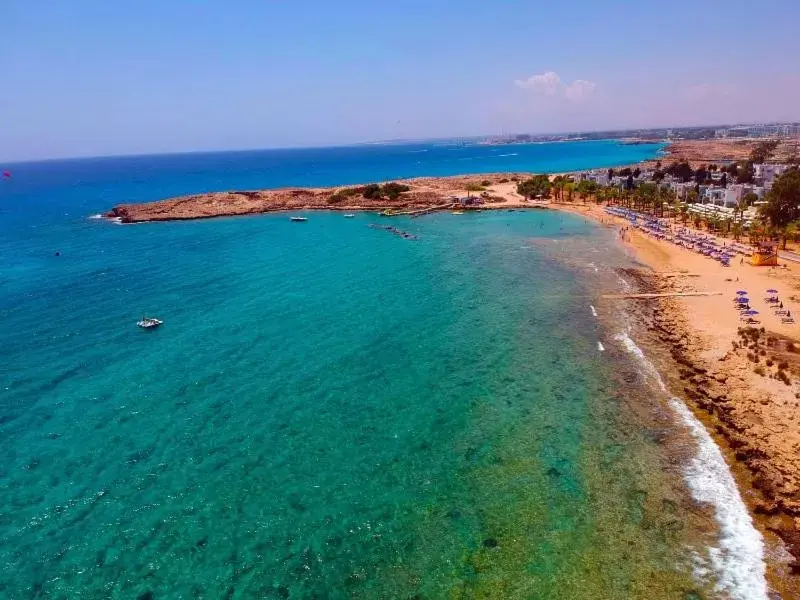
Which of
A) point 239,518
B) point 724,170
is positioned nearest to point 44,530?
point 239,518

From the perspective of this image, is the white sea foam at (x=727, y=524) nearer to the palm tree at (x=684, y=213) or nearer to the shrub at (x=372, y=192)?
the palm tree at (x=684, y=213)

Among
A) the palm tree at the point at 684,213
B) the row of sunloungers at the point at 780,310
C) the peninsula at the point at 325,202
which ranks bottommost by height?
the row of sunloungers at the point at 780,310

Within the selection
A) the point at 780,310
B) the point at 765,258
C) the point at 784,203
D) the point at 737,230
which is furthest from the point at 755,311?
the point at 784,203

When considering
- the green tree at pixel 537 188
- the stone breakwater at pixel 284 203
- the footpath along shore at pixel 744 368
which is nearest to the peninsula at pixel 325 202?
the stone breakwater at pixel 284 203

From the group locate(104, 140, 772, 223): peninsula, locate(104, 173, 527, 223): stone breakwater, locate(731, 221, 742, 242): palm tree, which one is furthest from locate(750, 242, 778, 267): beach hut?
locate(104, 173, 527, 223): stone breakwater

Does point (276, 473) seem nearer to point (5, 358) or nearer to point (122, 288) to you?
point (5, 358)
